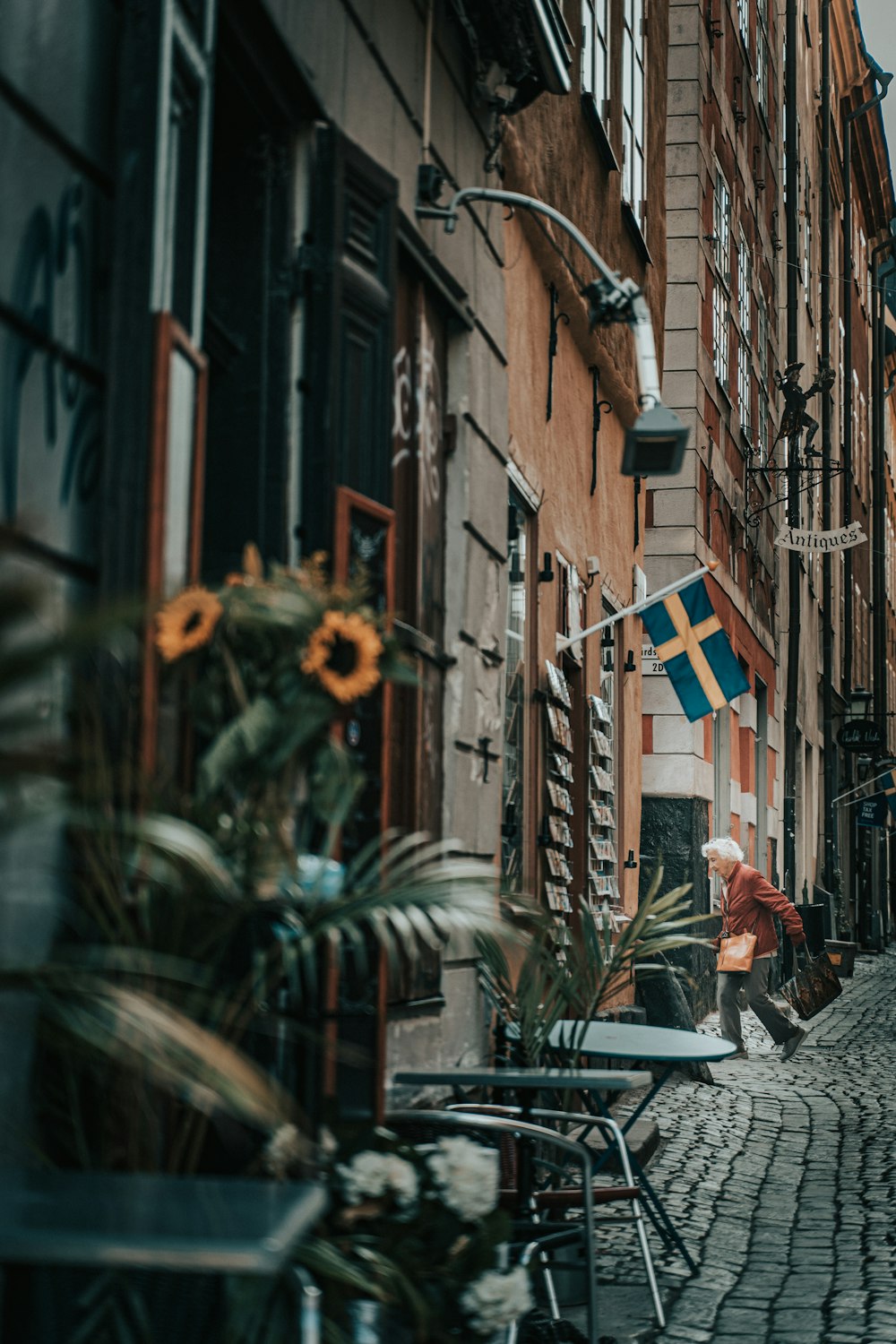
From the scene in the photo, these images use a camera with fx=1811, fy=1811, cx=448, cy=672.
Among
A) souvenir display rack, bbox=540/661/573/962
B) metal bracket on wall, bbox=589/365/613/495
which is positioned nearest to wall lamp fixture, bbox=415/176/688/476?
souvenir display rack, bbox=540/661/573/962

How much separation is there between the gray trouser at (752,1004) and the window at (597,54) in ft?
19.6

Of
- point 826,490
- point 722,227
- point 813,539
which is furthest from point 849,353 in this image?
point 722,227

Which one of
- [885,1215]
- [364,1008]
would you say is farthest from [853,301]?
[364,1008]

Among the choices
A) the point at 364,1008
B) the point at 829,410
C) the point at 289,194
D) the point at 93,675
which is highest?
the point at 829,410

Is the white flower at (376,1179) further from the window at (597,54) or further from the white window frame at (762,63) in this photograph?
the white window frame at (762,63)

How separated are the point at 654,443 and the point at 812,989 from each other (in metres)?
11.5

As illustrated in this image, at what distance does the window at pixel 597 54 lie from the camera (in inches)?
371

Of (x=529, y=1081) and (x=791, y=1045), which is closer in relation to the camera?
(x=529, y=1081)

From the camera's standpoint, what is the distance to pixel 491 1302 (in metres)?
3.23

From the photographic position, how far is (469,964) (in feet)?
22.1

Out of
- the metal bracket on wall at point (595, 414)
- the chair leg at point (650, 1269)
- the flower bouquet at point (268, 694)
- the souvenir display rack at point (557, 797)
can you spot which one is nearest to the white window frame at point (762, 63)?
the metal bracket on wall at point (595, 414)

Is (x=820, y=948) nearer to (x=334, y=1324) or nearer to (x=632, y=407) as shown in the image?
(x=632, y=407)

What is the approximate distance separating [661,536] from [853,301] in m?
23.2

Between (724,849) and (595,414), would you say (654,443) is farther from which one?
(724,849)
